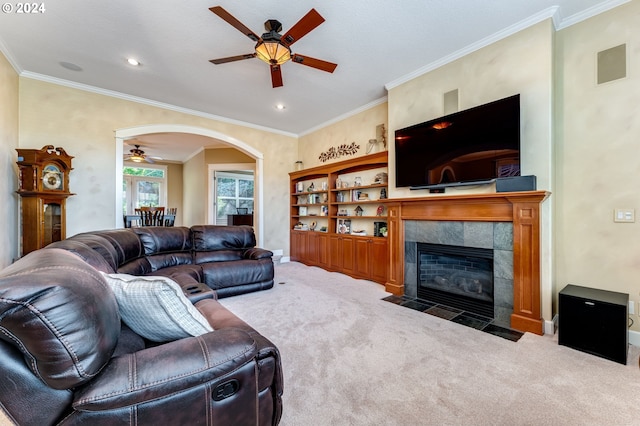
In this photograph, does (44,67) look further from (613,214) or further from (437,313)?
(613,214)

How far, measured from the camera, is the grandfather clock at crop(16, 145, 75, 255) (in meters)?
3.30

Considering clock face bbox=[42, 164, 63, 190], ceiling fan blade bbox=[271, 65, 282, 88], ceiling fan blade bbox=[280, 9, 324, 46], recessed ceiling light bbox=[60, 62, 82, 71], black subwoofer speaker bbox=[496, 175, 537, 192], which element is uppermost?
recessed ceiling light bbox=[60, 62, 82, 71]

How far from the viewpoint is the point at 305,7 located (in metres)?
2.43

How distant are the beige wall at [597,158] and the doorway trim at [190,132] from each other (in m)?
4.85

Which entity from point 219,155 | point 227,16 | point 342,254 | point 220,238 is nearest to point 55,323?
point 227,16

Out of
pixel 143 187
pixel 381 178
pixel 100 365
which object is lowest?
pixel 100 365

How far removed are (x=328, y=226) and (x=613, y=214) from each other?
149 inches

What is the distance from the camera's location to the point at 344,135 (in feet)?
17.0

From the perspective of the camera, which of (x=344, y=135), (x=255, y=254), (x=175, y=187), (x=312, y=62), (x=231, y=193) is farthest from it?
(x=175, y=187)

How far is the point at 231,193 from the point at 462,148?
6.77 meters

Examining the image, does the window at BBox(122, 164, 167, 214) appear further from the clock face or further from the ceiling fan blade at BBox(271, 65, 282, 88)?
the ceiling fan blade at BBox(271, 65, 282, 88)

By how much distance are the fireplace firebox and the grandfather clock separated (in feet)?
15.9

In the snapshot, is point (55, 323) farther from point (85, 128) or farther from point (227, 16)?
point (85, 128)

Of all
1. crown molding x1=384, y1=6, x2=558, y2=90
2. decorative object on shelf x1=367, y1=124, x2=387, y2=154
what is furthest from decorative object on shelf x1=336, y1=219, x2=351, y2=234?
crown molding x1=384, y1=6, x2=558, y2=90
